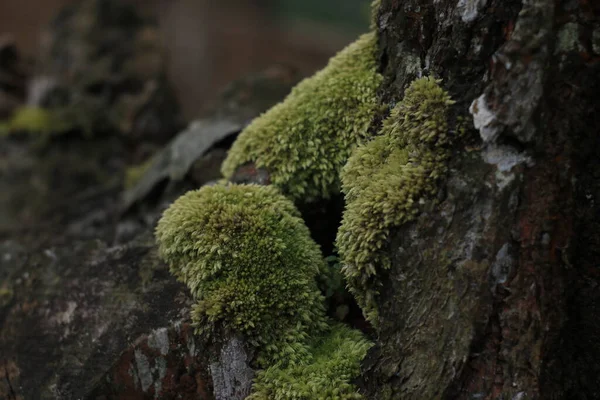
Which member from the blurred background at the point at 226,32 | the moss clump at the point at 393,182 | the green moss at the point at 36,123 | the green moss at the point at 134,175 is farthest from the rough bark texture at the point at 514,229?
the blurred background at the point at 226,32

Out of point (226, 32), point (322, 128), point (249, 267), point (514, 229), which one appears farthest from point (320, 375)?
point (226, 32)

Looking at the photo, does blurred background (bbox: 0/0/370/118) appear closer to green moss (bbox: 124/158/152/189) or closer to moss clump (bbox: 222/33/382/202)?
green moss (bbox: 124/158/152/189)

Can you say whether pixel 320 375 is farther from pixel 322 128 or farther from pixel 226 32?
pixel 226 32

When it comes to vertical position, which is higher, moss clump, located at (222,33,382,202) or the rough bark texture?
moss clump, located at (222,33,382,202)

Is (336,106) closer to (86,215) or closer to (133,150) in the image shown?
(86,215)

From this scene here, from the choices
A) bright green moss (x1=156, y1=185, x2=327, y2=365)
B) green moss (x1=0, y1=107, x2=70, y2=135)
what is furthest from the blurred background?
bright green moss (x1=156, y1=185, x2=327, y2=365)

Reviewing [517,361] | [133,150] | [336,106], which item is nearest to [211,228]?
[336,106]
